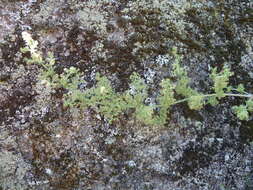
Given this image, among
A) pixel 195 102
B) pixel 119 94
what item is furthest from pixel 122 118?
pixel 195 102

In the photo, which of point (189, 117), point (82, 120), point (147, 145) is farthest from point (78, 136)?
point (189, 117)

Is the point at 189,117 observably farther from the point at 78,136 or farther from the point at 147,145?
the point at 78,136

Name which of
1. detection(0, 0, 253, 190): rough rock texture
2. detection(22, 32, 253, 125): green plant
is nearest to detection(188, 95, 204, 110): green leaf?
detection(22, 32, 253, 125): green plant

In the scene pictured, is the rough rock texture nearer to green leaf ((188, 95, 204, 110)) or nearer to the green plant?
the green plant

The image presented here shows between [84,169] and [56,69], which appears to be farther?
[56,69]

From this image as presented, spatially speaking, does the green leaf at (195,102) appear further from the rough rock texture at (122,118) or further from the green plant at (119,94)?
the rough rock texture at (122,118)

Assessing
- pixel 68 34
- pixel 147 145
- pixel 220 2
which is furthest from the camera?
pixel 220 2

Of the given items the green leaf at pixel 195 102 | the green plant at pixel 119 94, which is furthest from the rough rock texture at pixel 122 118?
the green leaf at pixel 195 102
